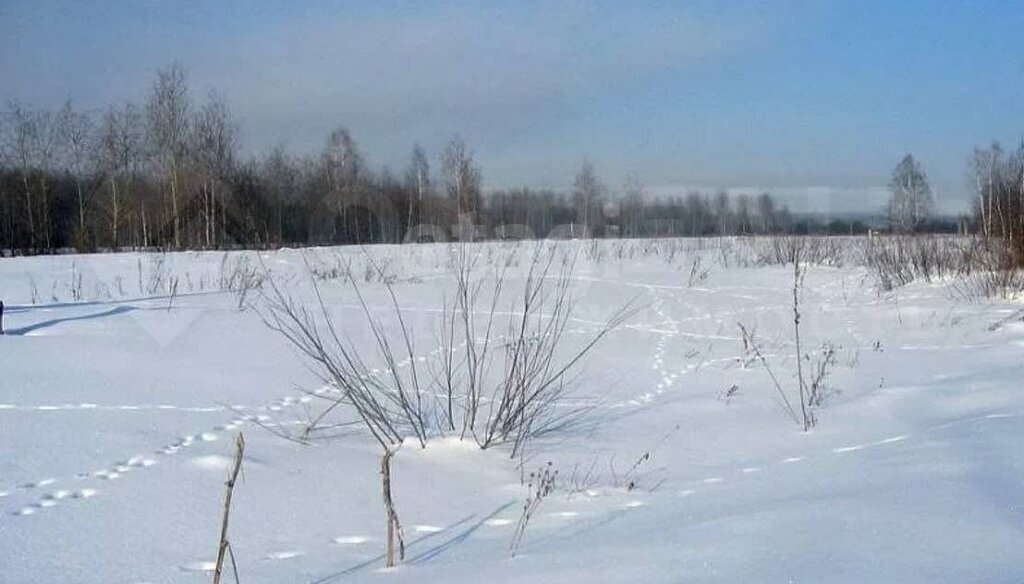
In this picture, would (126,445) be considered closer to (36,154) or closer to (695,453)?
(695,453)

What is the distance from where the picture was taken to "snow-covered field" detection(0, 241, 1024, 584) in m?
2.65

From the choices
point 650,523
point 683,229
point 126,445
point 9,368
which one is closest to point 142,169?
point 683,229

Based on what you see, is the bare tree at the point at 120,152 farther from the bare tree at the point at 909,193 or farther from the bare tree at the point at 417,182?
the bare tree at the point at 909,193

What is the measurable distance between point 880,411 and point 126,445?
14.4ft

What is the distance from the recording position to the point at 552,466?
4547mm

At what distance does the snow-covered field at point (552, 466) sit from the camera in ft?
8.69

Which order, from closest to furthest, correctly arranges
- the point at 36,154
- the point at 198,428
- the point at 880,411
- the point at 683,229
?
the point at 198,428 < the point at 880,411 < the point at 36,154 < the point at 683,229

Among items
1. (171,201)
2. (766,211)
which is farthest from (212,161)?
(766,211)

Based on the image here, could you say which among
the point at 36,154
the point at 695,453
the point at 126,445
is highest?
the point at 36,154

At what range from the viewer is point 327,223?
3288 centimetres

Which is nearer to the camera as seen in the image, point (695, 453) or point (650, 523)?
point (650, 523)

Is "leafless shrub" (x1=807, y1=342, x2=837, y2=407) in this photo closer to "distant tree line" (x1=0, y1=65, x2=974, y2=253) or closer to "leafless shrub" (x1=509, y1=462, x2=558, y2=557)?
"leafless shrub" (x1=509, y1=462, x2=558, y2=557)

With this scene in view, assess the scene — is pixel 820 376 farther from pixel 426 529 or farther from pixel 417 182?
pixel 417 182

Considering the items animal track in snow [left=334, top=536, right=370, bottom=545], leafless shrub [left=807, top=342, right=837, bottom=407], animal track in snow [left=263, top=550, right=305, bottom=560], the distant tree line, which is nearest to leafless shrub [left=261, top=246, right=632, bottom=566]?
animal track in snow [left=334, top=536, right=370, bottom=545]
